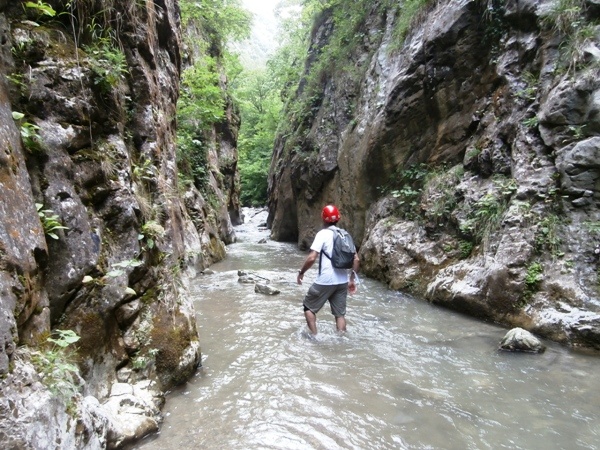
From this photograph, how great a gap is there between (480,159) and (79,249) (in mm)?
6960

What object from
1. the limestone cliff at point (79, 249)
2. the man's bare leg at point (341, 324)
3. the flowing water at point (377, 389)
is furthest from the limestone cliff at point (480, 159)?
the limestone cliff at point (79, 249)

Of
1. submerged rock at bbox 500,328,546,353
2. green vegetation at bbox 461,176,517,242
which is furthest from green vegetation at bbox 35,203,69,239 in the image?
green vegetation at bbox 461,176,517,242

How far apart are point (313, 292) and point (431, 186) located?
4.52 m

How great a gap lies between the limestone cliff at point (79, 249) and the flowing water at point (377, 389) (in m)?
0.53

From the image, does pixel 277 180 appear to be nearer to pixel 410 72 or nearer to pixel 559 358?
pixel 410 72

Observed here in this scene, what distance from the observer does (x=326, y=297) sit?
5273 mm

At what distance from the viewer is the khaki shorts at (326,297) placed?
5.25 m

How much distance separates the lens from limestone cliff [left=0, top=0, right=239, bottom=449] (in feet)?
7.32

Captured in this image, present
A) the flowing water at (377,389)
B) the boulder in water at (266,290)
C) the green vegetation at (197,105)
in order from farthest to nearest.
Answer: the green vegetation at (197,105)
the boulder in water at (266,290)
the flowing water at (377,389)

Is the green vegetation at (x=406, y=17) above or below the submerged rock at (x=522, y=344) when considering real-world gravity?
above

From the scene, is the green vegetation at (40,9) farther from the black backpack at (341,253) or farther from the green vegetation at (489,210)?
the green vegetation at (489,210)

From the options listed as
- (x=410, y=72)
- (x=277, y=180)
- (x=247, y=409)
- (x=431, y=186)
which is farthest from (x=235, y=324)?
(x=277, y=180)

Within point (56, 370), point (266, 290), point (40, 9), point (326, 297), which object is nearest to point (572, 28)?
point (326, 297)

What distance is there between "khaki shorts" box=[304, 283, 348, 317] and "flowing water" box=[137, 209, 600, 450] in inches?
14.2
